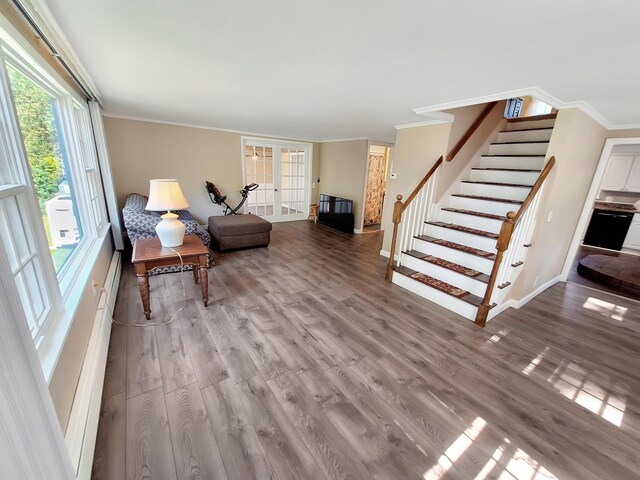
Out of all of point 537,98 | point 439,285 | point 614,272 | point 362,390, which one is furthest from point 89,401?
point 614,272

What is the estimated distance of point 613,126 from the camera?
Answer: 3.11 m

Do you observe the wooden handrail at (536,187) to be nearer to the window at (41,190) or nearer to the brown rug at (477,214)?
the brown rug at (477,214)

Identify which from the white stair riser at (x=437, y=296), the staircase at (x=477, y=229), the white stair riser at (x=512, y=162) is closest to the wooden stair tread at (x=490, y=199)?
the staircase at (x=477, y=229)

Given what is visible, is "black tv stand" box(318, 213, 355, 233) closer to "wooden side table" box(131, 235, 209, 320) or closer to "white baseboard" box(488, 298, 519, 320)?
"white baseboard" box(488, 298, 519, 320)

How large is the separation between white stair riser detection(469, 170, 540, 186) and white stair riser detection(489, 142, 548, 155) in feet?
1.48

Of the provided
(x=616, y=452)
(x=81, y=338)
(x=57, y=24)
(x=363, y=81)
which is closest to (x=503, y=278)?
(x=616, y=452)

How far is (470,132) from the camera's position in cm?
351

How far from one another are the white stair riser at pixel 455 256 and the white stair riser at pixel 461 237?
23cm

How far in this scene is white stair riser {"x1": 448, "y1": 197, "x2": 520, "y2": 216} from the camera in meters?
3.14

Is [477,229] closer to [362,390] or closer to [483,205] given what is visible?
[483,205]

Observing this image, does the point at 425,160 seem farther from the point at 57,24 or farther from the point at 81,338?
the point at 81,338

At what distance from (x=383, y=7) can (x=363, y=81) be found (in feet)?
3.23

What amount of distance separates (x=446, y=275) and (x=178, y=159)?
5.13 m

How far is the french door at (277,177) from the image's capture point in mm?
6016
